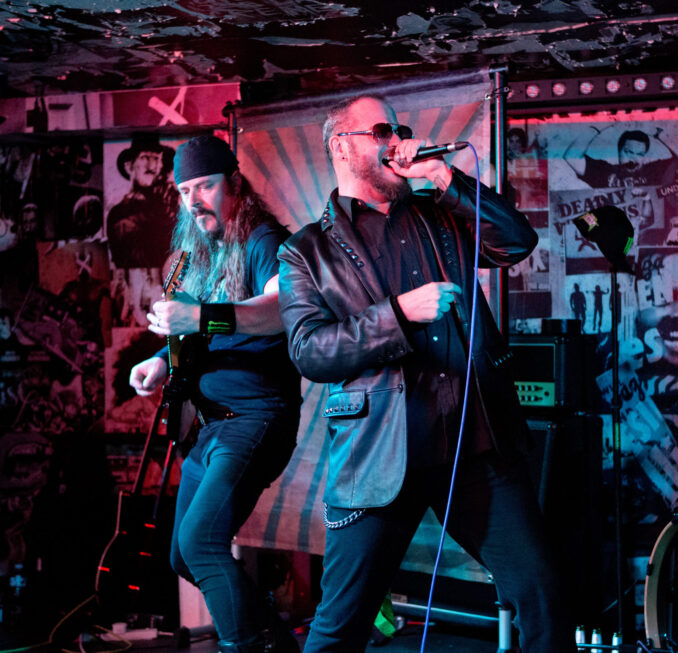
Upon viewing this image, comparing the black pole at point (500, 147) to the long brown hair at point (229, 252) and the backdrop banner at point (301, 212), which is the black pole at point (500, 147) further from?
the long brown hair at point (229, 252)

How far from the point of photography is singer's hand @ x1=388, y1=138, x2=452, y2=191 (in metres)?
1.90

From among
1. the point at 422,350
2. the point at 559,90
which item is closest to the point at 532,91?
the point at 559,90

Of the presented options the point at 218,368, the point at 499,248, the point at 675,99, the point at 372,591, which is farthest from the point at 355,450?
the point at 675,99

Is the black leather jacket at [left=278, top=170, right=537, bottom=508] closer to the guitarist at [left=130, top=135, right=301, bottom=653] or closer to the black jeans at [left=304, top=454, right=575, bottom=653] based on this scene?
the black jeans at [left=304, top=454, right=575, bottom=653]

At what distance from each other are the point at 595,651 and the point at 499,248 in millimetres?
2334

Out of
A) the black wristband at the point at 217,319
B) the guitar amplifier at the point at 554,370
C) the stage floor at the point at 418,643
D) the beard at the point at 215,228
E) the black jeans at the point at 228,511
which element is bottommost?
the stage floor at the point at 418,643

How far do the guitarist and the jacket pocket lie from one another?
0.60m

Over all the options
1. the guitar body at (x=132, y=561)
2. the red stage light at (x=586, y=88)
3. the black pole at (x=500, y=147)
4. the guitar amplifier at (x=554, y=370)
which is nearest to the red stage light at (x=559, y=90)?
the red stage light at (x=586, y=88)

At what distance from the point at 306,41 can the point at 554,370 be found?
1.97 meters

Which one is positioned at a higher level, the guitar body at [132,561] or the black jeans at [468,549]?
the black jeans at [468,549]

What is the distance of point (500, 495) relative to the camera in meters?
1.89

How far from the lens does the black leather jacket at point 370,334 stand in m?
1.85

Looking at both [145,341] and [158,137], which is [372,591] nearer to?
[145,341]

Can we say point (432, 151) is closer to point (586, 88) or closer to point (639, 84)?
point (586, 88)
